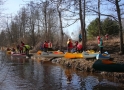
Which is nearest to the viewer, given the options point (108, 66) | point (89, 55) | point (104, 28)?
point (108, 66)

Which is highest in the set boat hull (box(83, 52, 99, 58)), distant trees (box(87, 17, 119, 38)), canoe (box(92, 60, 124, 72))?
distant trees (box(87, 17, 119, 38))

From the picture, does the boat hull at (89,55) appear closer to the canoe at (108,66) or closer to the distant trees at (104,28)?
the canoe at (108,66)

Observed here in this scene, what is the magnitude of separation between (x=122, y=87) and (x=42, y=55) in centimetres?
1450

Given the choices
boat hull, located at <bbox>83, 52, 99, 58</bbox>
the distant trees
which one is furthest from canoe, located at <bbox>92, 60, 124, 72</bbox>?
the distant trees

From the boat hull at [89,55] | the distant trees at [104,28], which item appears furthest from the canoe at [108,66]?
the distant trees at [104,28]

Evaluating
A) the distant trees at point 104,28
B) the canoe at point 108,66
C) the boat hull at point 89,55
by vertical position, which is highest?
the distant trees at point 104,28

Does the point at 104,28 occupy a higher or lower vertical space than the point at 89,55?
higher

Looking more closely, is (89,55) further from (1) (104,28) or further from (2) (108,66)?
(1) (104,28)

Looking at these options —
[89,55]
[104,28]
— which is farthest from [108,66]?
[104,28]

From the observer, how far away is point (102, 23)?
33062mm

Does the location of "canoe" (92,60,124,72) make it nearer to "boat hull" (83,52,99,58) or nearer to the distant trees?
"boat hull" (83,52,99,58)

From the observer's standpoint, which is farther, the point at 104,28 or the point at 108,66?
the point at 104,28

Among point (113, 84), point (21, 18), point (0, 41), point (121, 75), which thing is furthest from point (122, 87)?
point (0, 41)

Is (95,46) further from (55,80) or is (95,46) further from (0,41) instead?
(0,41)
